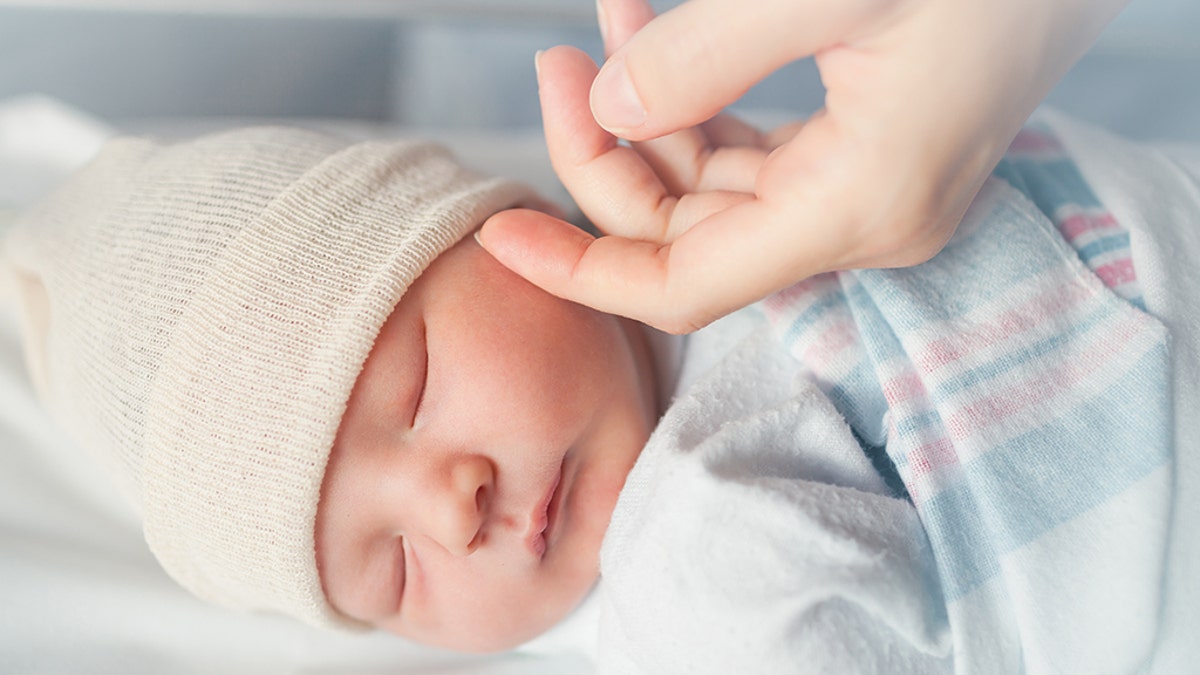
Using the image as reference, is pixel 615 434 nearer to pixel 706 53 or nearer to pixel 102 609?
pixel 706 53

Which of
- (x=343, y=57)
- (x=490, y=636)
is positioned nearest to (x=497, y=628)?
(x=490, y=636)

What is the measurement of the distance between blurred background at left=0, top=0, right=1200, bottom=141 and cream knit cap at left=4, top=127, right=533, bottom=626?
Result: 482 mm

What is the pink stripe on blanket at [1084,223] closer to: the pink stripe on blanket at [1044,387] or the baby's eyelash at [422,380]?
the pink stripe on blanket at [1044,387]

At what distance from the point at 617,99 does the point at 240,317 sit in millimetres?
405

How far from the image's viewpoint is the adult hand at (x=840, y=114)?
584 millimetres

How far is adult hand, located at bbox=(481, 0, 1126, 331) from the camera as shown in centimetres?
58

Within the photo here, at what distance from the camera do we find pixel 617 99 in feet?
2.14

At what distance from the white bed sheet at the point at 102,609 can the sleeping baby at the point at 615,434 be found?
150 mm

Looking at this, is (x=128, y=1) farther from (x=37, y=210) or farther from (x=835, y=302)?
(x=835, y=302)

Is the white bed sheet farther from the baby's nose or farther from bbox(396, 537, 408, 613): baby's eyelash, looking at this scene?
the baby's nose

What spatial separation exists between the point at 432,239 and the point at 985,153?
0.48m

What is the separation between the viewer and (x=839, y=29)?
1.92 feet

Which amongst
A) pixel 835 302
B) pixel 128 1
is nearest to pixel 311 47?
pixel 128 1

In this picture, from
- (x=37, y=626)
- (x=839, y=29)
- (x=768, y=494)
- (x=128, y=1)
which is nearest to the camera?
(x=839, y=29)
